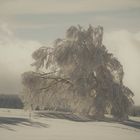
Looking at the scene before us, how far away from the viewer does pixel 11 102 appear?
24.5 m

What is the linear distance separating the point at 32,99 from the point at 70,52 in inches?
126

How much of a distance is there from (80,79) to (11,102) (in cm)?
647

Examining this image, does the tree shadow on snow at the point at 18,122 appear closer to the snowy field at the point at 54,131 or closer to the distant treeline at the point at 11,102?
the snowy field at the point at 54,131

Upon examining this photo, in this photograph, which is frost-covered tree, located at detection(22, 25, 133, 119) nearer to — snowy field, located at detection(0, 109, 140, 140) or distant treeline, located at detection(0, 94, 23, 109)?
distant treeline, located at detection(0, 94, 23, 109)

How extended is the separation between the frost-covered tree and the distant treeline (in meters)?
2.36

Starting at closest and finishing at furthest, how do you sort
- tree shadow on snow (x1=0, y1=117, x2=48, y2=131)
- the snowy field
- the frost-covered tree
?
the snowy field, tree shadow on snow (x1=0, y1=117, x2=48, y2=131), the frost-covered tree

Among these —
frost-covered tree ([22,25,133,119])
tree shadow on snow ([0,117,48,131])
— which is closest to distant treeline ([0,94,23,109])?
frost-covered tree ([22,25,133,119])

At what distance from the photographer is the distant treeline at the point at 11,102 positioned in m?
23.6

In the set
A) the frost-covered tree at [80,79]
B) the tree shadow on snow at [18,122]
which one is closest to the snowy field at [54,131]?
the tree shadow on snow at [18,122]

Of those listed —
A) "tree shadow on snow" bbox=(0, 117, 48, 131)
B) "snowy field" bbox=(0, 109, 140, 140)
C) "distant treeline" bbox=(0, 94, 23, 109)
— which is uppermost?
"distant treeline" bbox=(0, 94, 23, 109)

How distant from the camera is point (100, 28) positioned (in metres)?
20.6

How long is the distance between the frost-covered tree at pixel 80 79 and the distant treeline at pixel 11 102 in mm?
2356

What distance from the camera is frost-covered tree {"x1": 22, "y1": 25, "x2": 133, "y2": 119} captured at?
1991 cm

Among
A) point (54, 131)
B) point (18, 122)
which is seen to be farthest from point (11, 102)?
point (54, 131)
